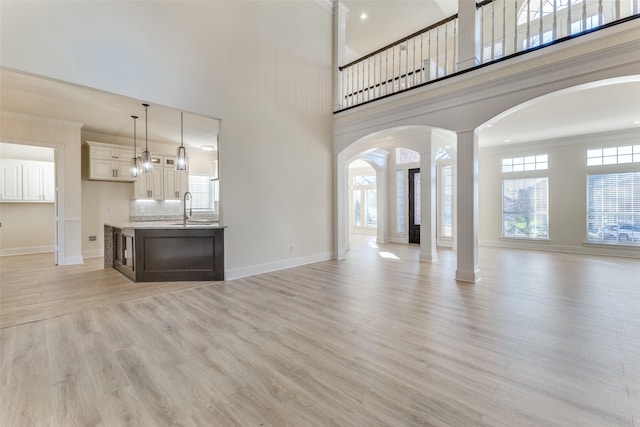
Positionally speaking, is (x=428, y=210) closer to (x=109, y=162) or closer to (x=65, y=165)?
(x=109, y=162)

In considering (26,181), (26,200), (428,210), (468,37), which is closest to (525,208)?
(428,210)

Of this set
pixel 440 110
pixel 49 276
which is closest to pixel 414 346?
pixel 440 110

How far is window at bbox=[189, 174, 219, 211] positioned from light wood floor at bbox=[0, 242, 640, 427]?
476 cm

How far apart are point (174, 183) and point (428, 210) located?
6774mm

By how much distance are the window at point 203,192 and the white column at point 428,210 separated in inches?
234

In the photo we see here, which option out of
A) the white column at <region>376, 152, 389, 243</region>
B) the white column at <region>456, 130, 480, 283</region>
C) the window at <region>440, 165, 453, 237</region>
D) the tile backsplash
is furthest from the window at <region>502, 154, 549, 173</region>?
the tile backsplash

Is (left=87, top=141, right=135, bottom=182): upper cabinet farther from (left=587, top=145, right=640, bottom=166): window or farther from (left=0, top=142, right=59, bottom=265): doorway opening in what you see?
(left=587, top=145, right=640, bottom=166): window

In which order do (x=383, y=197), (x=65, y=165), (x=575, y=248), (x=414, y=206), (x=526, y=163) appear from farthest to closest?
(x=383, y=197) → (x=414, y=206) → (x=526, y=163) → (x=575, y=248) → (x=65, y=165)

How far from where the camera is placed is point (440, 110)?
4.54m

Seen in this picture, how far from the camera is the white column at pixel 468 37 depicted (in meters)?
4.24

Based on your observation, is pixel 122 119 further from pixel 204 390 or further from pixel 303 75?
pixel 204 390

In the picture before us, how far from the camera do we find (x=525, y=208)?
813 cm

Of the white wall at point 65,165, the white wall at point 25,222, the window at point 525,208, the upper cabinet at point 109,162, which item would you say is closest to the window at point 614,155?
the window at point 525,208

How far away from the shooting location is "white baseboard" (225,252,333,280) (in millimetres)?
4594
